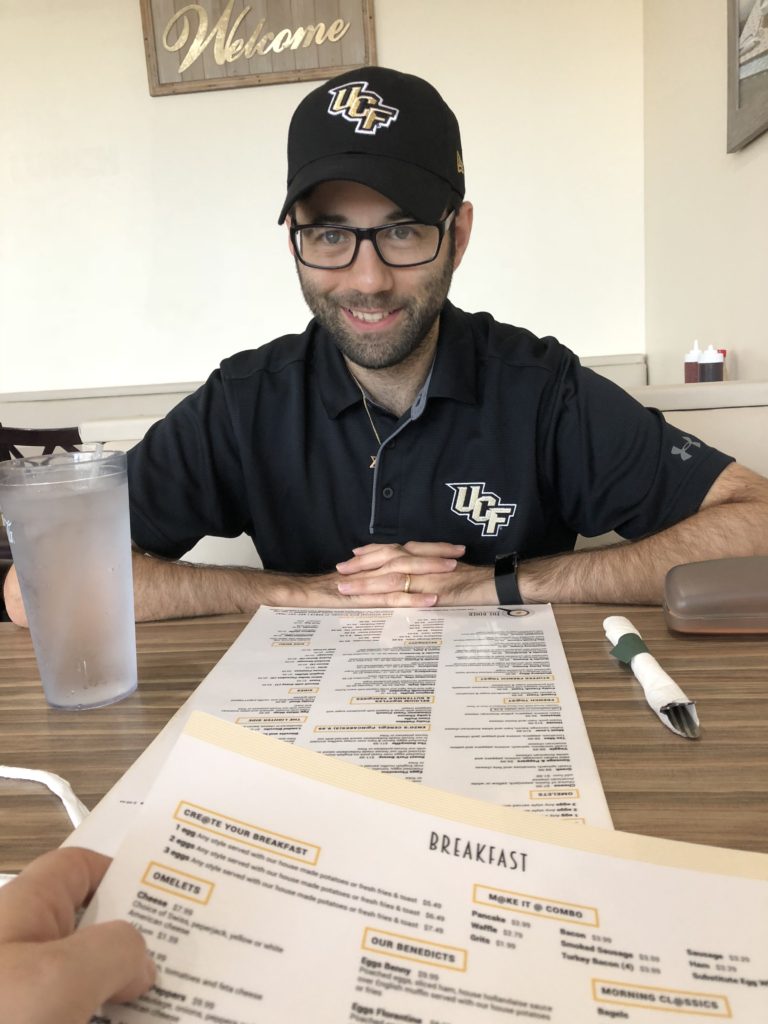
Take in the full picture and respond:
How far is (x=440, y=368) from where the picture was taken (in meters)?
1.21

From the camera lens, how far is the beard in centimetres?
119

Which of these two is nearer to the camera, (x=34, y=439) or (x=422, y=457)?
(x=422, y=457)

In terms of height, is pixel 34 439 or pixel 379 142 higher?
pixel 379 142

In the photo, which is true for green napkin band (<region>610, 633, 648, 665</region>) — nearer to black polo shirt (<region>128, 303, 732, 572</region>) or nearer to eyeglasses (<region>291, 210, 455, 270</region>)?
black polo shirt (<region>128, 303, 732, 572</region>)

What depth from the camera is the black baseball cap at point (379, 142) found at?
1085 millimetres

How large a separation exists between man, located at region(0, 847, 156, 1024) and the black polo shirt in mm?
904

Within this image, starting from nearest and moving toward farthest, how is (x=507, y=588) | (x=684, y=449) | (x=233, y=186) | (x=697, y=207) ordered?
(x=507, y=588)
(x=684, y=449)
(x=697, y=207)
(x=233, y=186)

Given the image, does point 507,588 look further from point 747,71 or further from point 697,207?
point 697,207

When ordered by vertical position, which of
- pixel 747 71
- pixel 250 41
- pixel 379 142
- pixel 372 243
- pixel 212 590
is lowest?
pixel 212 590

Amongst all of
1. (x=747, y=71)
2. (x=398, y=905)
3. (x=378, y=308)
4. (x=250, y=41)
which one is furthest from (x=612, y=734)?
(x=250, y=41)

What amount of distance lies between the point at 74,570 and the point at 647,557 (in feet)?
2.28

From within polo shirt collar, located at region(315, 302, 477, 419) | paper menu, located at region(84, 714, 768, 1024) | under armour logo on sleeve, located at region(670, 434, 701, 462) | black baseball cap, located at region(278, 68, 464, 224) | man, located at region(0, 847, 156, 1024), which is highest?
black baseball cap, located at region(278, 68, 464, 224)

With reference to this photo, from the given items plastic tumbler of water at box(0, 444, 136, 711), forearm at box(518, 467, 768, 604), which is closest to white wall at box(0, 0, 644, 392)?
forearm at box(518, 467, 768, 604)

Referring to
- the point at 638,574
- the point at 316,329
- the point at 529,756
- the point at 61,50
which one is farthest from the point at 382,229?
the point at 61,50
